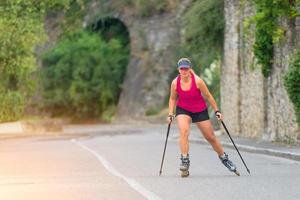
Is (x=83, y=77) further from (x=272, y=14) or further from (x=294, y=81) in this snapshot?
(x=294, y=81)

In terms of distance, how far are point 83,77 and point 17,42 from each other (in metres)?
23.8

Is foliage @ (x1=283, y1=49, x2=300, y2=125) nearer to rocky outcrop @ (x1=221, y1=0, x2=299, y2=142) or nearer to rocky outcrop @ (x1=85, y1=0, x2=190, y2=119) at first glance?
rocky outcrop @ (x1=221, y1=0, x2=299, y2=142)

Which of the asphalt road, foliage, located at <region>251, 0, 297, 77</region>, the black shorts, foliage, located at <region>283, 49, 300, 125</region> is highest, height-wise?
foliage, located at <region>251, 0, 297, 77</region>

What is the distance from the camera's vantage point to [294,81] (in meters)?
23.6

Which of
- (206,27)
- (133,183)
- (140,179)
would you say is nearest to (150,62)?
(206,27)

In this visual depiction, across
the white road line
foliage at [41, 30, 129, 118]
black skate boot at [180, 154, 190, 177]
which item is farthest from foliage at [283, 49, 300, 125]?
foliage at [41, 30, 129, 118]

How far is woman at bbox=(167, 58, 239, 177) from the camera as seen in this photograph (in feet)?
50.2

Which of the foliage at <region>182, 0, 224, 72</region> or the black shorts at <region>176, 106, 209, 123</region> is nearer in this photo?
A: the black shorts at <region>176, 106, 209, 123</region>

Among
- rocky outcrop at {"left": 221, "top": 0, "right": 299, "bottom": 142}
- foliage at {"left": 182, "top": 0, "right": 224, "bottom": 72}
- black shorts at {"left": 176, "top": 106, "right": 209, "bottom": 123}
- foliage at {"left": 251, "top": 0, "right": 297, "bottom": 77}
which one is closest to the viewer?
black shorts at {"left": 176, "top": 106, "right": 209, "bottom": 123}

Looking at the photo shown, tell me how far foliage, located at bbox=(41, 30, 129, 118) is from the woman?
4849cm

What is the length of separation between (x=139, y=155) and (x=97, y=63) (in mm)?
42826

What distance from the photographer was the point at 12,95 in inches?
1661

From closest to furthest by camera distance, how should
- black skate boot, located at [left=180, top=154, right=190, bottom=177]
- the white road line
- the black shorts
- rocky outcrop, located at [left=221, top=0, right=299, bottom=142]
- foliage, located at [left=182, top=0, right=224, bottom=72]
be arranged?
1. the white road line
2. black skate boot, located at [left=180, top=154, right=190, bottom=177]
3. the black shorts
4. rocky outcrop, located at [left=221, top=0, right=299, bottom=142]
5. foliage, located at [left=182, top=0, right=224, bottom=72]

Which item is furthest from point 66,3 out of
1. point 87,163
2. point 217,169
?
point 217,169
